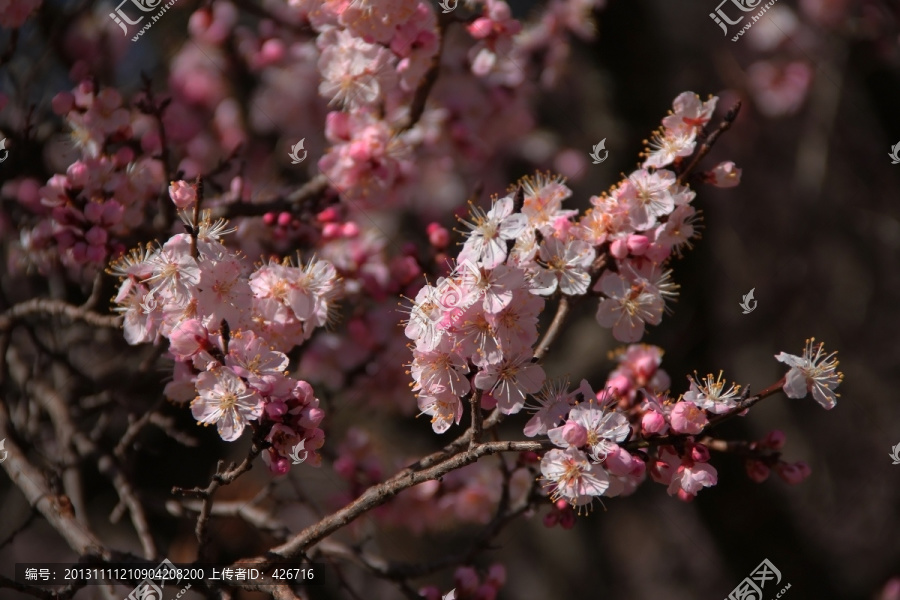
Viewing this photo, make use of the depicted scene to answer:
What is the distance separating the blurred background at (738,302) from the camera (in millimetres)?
3990

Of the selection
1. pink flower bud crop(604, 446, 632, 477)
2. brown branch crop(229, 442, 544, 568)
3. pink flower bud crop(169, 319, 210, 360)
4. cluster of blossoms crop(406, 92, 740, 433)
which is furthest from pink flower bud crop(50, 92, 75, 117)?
pink flower bud crop(604, 446, 632, 477)

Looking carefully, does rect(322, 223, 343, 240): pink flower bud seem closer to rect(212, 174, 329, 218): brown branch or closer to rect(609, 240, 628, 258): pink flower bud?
rect(212, 174, 329, 218): brown branch

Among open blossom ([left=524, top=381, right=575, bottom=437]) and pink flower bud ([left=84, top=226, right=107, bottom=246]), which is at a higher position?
pink flower bud ([left=84, top=226, right=107, bottom=246])

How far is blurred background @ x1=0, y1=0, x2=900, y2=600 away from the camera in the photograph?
3990mm

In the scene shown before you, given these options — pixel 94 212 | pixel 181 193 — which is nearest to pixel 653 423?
pixel 181 193

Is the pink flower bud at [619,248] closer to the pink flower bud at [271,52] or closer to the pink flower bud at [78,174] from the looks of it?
the pink flower bud at [78,174]

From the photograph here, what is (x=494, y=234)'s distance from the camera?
1456 millimetres

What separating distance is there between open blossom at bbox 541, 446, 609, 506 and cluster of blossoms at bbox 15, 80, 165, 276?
4.06ft

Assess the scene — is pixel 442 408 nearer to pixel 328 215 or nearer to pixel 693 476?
pixel 693 476

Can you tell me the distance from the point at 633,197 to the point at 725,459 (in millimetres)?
2945

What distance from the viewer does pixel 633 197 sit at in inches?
62.7

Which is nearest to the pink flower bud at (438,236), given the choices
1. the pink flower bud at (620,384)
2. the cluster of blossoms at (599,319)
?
the cluster of blossoms at (599,319)

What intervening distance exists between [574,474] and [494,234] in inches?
17.9

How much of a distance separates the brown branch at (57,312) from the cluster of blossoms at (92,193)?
12cm
